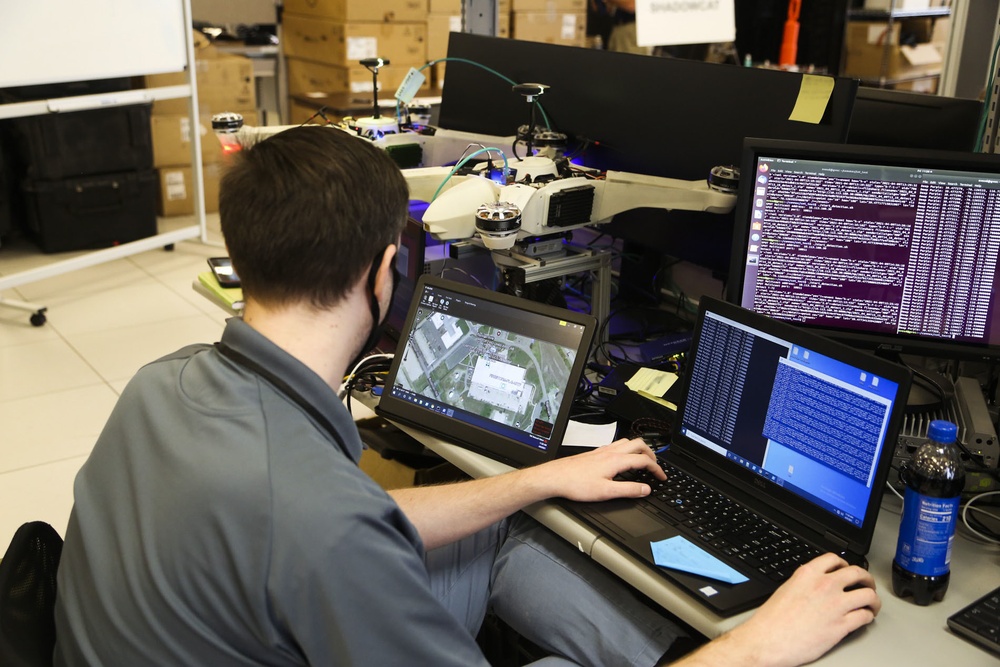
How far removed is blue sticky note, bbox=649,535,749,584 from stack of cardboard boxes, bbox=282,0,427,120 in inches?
153

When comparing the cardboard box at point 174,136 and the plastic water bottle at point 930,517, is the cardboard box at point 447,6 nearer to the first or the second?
the cardboard box at point 174,136

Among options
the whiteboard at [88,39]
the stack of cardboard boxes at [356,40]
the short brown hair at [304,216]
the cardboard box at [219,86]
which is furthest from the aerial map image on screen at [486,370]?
the cardboard box at [219,86]

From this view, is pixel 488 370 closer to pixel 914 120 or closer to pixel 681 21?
pixel 914 120

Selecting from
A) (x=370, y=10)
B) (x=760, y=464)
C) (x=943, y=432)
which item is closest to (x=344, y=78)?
(x=370, y=10)

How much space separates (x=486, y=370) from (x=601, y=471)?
327 mm

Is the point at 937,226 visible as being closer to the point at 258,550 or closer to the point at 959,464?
the point at 959,464

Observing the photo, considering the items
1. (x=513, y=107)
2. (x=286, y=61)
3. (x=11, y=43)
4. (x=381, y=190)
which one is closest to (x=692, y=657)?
(x=381, y=190)

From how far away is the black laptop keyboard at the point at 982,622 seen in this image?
3.69 feet

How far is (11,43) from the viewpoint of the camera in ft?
12.1

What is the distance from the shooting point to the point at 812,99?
5.67 feet

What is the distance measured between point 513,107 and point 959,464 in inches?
60.1

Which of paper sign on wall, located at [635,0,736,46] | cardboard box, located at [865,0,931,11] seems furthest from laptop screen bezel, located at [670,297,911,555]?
cardboard box, located at [865,0,931,11]

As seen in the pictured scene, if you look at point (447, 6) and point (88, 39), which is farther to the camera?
point (447, 6)

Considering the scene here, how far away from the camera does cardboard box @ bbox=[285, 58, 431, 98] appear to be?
5098 mm
